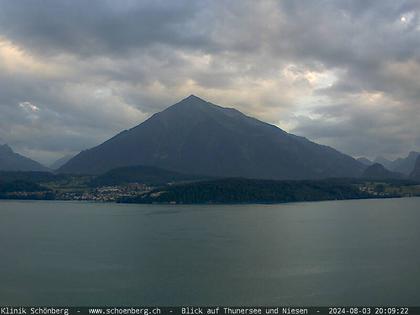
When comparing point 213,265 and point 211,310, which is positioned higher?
point 213,265

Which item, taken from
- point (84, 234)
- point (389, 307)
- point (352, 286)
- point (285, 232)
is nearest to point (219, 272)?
point (352, 286)

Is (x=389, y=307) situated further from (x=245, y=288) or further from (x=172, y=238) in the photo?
(x=172, y=238)

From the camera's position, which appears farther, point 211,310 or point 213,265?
point 213,265

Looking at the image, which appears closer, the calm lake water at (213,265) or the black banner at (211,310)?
the black banner at (211,310)

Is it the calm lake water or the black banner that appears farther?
the calm lake water

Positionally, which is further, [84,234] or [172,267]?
[84,234]

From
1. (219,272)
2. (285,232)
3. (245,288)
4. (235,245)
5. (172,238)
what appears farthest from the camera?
(285,232)

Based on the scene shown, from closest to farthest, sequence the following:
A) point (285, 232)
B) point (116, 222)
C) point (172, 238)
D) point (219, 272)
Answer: point (219, 272) → point (172, 238) → point (285, 232) → point (116, 222)
